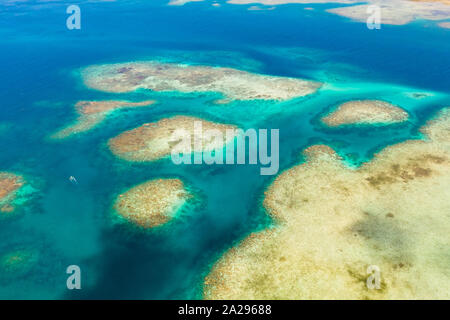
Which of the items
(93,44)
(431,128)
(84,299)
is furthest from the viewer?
(93,44)

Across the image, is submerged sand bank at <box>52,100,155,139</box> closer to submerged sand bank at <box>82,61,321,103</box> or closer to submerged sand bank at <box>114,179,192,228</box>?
submerged sand bank at <box>82,61,321,103</box>

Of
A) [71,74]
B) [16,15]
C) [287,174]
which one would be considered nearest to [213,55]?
[71,74]

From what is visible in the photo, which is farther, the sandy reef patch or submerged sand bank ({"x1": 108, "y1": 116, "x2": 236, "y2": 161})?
submerged sand bank ({"x1": 108, "y1": 116, "x2": 236, "y2": 161})

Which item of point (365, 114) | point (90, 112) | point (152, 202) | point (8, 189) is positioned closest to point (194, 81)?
point (90, 112)

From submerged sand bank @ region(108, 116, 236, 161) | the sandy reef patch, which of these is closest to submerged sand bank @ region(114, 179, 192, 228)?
submerged sand bank @ region(108, 116, 236, 161)

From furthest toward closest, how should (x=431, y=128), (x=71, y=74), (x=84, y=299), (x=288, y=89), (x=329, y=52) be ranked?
(x=329, y=52), (x=71, y=74), (x=288, y=89), (x=431, y=128), (x=84, y=299)

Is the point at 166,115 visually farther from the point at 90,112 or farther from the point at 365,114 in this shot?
the point at 365,114

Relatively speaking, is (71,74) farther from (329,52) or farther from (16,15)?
(16,15)

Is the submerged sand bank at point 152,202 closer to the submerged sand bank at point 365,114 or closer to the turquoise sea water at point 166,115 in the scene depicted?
the turquoise sea water at point 166,115
